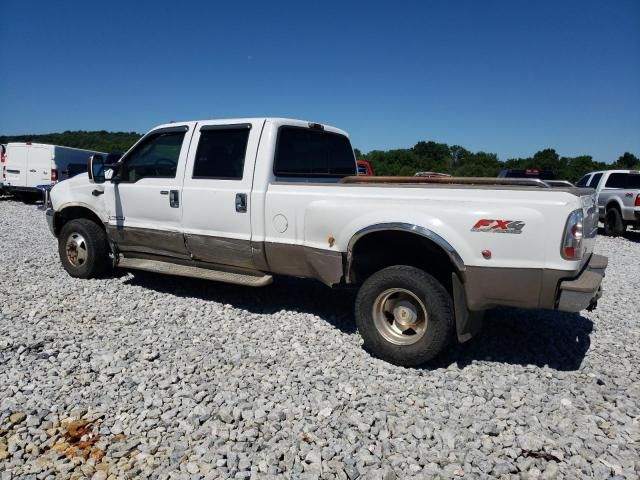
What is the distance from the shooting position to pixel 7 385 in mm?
3430

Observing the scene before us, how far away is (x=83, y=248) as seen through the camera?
612 cm

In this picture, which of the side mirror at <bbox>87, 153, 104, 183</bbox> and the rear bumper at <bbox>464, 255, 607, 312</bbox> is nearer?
the rear bumper at <bbox>464, 255, 607, 312</bbox>

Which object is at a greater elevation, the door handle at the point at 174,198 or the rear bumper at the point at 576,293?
the door handle at the point at 174,198

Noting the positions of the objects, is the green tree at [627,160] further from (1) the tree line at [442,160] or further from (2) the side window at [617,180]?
(2) the side window at [617,180]

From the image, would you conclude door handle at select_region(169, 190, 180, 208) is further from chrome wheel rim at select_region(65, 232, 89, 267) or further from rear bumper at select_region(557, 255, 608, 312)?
rear bumper at select_region(557, 255, 608, 312)

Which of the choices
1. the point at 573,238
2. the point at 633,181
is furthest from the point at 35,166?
the point at 633,181

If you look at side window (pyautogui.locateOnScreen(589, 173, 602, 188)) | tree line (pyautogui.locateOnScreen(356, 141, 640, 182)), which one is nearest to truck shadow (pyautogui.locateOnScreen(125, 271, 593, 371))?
side window (pyautogui.locateOnScreen(589, 173, 602, 188))

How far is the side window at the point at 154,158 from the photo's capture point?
535 centimetres

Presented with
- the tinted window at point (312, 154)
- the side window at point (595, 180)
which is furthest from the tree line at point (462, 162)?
the tinted window at point (312, 154)

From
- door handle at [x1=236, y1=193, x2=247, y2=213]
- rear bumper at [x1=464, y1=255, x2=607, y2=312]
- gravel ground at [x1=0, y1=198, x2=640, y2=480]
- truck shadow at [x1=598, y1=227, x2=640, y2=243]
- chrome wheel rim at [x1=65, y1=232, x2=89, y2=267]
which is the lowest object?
gravel ground at [x1=0, y1=198, x2=640, y2=480]

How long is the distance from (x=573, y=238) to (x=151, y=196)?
4.30m

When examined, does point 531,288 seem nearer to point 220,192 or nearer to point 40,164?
point 220,192

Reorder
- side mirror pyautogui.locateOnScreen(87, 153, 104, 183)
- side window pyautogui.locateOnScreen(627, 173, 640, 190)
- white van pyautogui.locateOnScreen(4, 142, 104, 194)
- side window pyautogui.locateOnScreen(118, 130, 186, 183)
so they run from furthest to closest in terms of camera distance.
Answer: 1. white van pyautogui.locateOnScreen(4, 142, 104, 194)
2. side window pyautogui.locateOnScreen(627, 173, 640, 190)
3. side mirror pyautogui.locateOnScreen(87, 153, 104, 183)
4. side window pyautogui.locateOnScreen(118, 130, 186, 183)

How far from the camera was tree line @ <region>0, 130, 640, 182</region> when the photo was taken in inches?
1430
